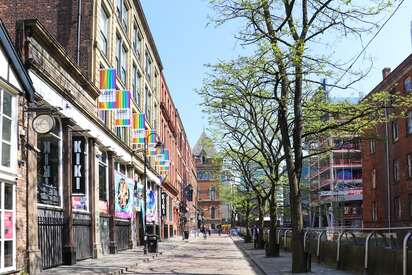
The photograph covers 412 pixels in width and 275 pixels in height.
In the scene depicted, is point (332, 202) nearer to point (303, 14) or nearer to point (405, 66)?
point (405, 66)

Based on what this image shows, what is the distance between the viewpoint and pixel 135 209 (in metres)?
41.7

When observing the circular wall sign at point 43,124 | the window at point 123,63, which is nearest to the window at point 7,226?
the circular wall sign at point 43,124

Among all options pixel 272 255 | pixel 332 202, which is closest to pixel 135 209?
pixel 272 255

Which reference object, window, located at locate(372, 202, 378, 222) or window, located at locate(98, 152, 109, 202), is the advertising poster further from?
window, located at locate(372, 202, 378, 222)

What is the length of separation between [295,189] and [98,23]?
15.6 m

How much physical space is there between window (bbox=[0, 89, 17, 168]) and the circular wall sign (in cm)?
77

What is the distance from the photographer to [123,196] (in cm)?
3634

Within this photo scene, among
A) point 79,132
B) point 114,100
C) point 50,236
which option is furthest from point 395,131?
point 50,236

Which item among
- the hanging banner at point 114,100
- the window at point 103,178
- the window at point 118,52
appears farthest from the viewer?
the window at point 118,52

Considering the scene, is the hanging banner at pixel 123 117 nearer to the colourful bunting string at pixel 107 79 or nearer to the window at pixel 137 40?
the colourful bunting string at pixel 107 79

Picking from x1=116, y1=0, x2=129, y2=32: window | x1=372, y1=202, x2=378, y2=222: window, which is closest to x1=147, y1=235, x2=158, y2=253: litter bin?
x1=116, y1=0, x2=129, y2=32: window

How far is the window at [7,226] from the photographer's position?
1563cm

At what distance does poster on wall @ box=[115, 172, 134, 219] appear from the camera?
34312 mm

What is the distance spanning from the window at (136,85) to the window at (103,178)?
13013mm
